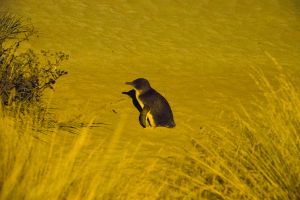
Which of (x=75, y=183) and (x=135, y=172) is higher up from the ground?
(x=75, y=183)

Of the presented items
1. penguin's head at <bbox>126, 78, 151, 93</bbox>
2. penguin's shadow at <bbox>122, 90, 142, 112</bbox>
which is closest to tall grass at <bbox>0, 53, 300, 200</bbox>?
penguin's head at <bbox>126, 78, 151, 93</bbox>

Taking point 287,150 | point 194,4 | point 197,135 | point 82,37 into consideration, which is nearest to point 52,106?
point 197,135

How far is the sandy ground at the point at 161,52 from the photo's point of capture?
24.7ft

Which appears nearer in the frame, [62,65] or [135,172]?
[135,172]

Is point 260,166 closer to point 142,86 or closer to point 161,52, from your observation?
point 142,86

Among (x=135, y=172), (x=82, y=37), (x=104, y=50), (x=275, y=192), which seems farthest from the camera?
(x=82, y=37)

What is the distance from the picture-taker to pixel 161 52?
11672 mm

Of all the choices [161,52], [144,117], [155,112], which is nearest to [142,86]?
[155,112]

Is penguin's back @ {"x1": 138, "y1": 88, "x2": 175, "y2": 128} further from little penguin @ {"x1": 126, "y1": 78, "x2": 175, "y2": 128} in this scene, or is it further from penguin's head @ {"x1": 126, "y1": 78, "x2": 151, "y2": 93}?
penguin's head @ {"x1": 126, "y1": 78, "x2": 151, "y2": 93}

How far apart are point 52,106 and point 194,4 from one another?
341 inches

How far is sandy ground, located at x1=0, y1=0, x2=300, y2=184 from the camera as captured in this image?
752 cm

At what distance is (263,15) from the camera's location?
594 inches

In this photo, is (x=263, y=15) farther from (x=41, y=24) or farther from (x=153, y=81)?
(x=153, y=81)

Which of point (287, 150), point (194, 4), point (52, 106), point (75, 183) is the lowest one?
point (194, 4)
